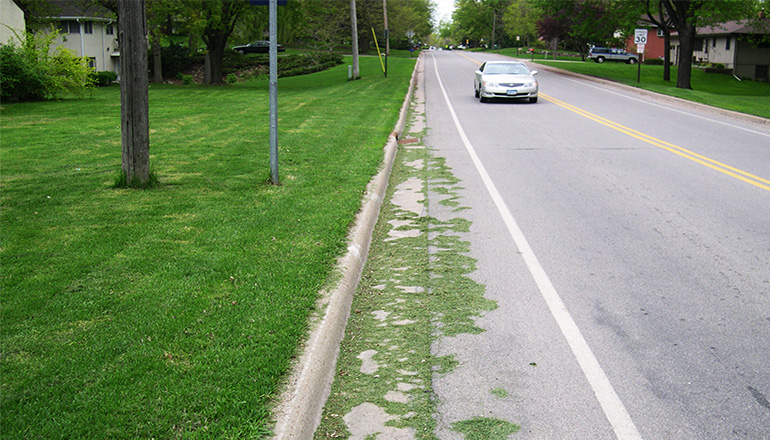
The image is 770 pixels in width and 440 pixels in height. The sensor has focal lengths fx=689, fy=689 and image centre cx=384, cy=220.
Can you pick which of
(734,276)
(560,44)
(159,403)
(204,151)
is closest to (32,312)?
(159,403)

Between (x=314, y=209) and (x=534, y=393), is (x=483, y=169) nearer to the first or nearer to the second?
(x=314, y=209)

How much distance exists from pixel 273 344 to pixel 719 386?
2.84 meters

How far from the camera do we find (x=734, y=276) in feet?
20.7

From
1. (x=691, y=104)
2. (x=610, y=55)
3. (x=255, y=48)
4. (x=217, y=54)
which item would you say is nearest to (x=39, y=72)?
(x=217, y=54)

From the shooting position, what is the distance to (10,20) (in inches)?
1099

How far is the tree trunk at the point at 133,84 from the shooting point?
29.3 ft

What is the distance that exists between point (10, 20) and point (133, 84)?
2316cm

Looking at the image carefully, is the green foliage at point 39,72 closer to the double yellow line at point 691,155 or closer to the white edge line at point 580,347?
the double yellow line at point 691,155

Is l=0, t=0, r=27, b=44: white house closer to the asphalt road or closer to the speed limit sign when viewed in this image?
the asphalt road

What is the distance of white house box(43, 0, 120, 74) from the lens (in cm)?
4716

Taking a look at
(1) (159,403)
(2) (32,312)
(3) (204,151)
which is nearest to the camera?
(1) (159,403)

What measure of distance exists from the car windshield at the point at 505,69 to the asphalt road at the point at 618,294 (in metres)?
11.8

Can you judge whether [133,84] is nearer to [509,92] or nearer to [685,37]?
[509,92]

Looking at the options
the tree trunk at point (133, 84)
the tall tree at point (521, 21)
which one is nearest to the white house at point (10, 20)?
the tree trunk at point (133, 84)
